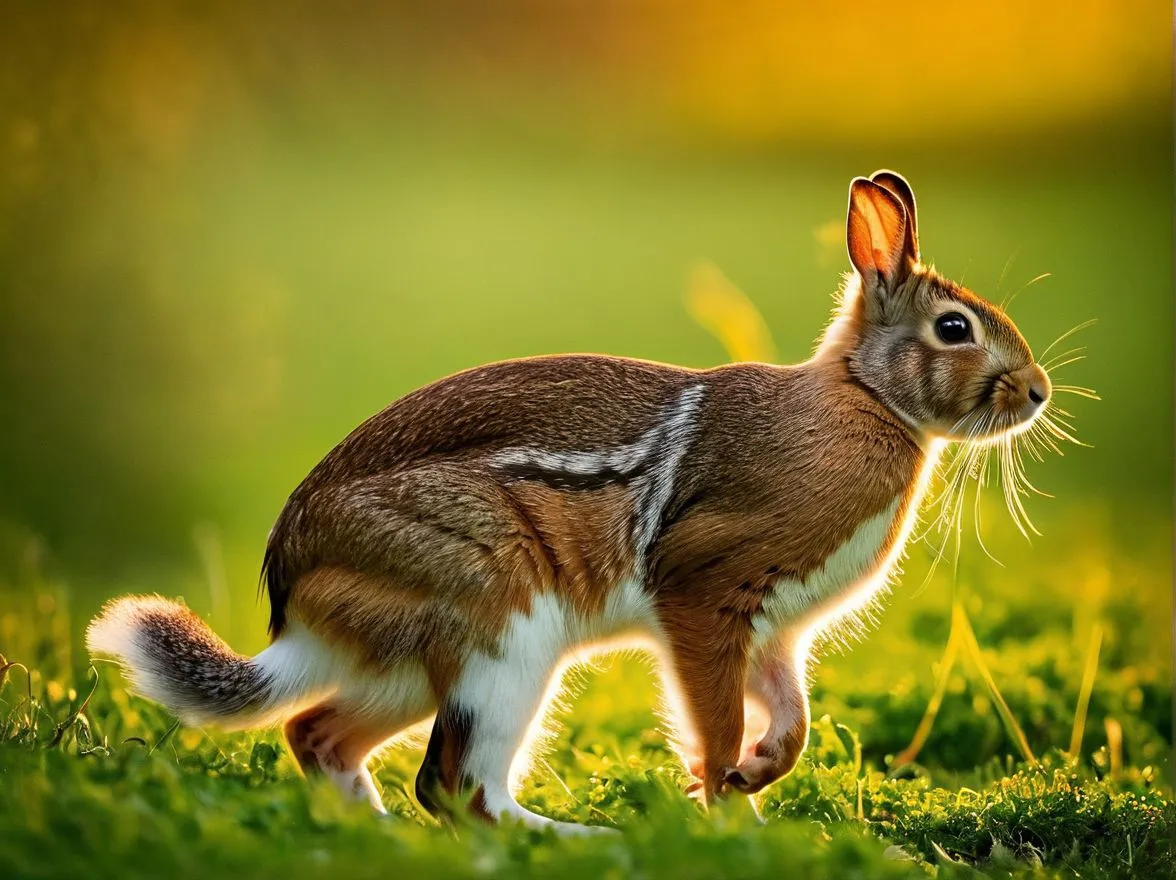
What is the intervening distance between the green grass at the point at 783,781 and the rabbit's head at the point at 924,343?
1239 millimetres

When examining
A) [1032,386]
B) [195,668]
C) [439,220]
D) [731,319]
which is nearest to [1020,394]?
[1032,386]

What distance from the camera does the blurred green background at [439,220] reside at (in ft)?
22.4

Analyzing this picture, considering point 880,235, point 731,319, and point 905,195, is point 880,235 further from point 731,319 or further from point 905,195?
point 731,319

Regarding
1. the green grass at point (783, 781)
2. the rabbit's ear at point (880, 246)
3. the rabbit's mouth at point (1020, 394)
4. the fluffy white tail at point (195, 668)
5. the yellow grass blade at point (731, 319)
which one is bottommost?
the green grass at point (783, 781)

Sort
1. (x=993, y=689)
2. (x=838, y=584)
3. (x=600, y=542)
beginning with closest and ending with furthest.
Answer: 1. (x=600, y=542)
2. (x=838, y=584)
3. (x=993, y=689)

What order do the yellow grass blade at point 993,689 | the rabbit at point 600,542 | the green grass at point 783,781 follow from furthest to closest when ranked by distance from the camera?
the yellow grass blade at point 993,689
the rabbit at point 600,542
the green grass at point 783,781

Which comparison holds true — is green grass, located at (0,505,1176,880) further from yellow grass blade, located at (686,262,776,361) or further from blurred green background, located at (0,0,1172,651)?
yellow grass blade, located at (686,262,776,361)

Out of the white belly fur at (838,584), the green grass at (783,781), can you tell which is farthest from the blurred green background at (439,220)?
the white belly fur at (838,584)

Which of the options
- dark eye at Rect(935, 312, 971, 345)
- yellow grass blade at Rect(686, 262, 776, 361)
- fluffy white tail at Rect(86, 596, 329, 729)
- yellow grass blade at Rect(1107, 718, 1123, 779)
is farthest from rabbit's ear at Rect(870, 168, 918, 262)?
fluffy white tail at Rect(86, 596, 329, 729)

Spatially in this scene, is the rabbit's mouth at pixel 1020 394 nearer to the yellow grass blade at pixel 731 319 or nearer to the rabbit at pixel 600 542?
the rabbit at pixel 600 542

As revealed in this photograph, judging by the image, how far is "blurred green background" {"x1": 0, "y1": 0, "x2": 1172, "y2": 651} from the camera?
6.83 meters

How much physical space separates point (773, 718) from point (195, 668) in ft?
5.90

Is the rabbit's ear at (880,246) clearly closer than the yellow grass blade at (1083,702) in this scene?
Yes

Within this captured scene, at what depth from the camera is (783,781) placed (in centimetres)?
473
